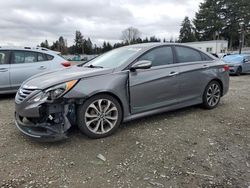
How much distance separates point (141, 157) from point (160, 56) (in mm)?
2132

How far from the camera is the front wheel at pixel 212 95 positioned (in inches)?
220

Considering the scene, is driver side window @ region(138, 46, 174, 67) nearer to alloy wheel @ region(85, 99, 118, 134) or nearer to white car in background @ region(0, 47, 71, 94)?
alloy wheel @ region(85, 99, 118, 134)

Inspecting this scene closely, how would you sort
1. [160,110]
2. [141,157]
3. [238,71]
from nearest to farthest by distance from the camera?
[141,157]
[160,110]
[238,71]

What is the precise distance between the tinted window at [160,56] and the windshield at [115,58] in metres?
0.21

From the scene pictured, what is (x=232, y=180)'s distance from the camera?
117 inches

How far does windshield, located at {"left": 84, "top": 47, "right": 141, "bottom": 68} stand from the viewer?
4.59 meters

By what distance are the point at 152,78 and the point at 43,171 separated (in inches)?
92.3

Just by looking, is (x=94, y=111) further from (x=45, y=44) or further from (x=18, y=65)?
(x=45, y=44)

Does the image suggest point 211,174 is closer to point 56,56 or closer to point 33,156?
point 33,156

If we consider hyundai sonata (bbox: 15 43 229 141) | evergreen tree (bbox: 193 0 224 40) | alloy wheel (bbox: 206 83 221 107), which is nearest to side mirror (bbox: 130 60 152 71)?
hyundai sonata (bbox: 15 43 229 141)

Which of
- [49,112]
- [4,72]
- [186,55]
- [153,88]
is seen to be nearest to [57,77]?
[49,112]

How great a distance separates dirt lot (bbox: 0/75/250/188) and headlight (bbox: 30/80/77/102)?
2.23ft

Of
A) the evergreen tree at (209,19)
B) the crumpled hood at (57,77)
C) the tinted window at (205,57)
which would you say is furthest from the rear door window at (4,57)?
the evergreen tree at (209,19)

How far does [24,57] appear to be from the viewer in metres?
7.25
